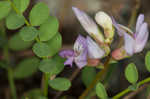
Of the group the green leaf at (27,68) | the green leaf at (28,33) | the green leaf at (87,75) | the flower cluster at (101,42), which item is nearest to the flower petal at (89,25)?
the flower cluster at (101,42)

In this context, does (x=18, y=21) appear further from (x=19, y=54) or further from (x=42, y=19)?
(x=19, y=54)

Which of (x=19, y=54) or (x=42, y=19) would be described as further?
(x=19, y=54)

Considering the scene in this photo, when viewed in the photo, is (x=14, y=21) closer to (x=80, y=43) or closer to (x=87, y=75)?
(x=80, y=43)

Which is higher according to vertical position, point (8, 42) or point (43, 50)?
point (43, 50)

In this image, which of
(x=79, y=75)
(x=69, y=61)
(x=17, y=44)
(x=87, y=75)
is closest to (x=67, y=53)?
(x=69, y=61)

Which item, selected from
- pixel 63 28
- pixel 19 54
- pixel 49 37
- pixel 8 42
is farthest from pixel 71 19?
pixel 49 37

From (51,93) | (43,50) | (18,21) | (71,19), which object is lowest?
(51,93)

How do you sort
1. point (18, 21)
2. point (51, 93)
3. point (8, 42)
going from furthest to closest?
1. point (51, 93)
2. point (8, 42)
3. point (18, 21)
